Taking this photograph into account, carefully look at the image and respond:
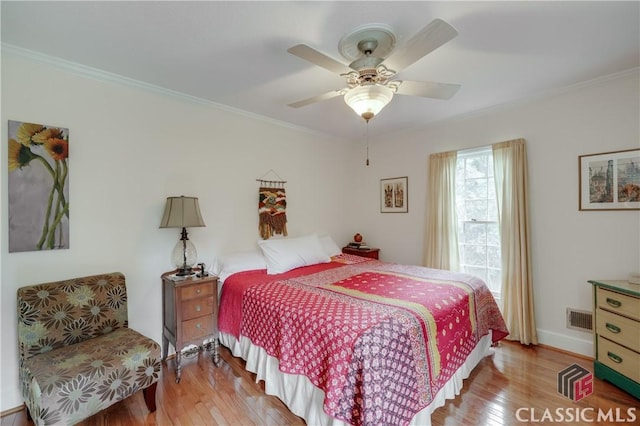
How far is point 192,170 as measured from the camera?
2.80 meters

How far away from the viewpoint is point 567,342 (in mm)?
2666

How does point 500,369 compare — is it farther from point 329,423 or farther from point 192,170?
point 192,170

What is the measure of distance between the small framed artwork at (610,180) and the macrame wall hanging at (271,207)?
3.11m

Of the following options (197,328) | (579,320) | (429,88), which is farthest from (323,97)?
(579,320)

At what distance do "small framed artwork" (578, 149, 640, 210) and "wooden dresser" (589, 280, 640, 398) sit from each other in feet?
2.28

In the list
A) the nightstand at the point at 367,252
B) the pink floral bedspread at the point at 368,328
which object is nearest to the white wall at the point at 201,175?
the pink floral bedspread at the point at 368,328

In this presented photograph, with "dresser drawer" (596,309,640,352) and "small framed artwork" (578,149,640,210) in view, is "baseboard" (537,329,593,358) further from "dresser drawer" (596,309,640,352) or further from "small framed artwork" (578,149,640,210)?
"small framed artwork" (578,149,640,210)

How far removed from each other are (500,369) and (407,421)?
4.67 feet

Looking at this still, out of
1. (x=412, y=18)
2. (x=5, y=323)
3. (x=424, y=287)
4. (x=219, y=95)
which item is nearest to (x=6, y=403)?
(x=5, y=323)

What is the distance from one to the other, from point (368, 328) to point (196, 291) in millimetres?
1555

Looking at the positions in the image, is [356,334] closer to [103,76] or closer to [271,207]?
[271,207]

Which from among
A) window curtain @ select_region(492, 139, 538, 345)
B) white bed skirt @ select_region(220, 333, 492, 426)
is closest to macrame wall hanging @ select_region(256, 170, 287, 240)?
white bed skirt @ select_region(220, 333, 492, 426)

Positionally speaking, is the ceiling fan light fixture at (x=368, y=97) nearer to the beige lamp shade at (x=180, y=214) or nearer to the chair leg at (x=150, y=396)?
the beige lamp shade at (x=180, y=214)

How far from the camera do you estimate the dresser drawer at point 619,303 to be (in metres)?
2.03
